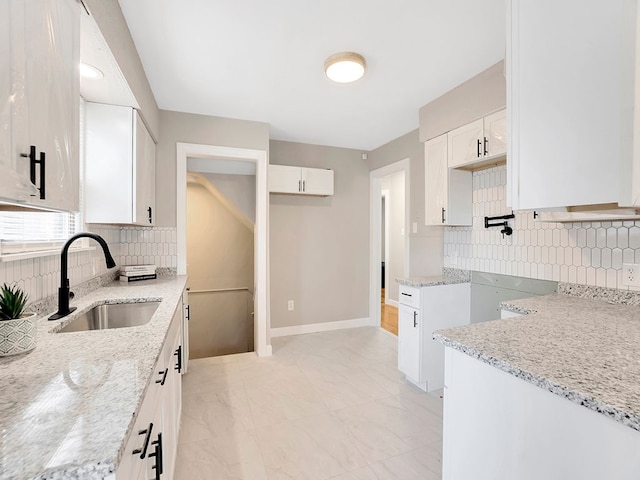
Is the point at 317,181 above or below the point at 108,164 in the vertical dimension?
above

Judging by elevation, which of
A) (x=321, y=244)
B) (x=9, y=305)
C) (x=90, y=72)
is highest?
(x=90, y=72)

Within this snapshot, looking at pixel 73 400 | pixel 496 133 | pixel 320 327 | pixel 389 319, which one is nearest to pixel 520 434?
pixel 73 400

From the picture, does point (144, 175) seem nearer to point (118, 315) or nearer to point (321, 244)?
point (118, 315)

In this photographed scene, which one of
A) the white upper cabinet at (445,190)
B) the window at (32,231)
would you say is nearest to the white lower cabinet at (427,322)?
the white upper cabinet at (445,190)

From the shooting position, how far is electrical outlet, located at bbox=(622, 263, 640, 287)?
1.65 metres

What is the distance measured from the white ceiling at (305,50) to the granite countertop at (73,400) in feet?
5.61

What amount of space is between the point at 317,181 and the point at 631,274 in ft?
9.47

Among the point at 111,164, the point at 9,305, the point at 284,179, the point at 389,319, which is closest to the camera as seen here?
the point at 9,305

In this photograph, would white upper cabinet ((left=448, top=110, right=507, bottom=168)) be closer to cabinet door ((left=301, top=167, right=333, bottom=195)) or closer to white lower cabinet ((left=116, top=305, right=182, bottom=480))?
cabinet door ((left=301, top=167, right=333, bottom=195))

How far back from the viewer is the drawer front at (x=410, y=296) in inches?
101

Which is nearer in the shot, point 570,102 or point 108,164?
point 570,102

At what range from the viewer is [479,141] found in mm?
2322

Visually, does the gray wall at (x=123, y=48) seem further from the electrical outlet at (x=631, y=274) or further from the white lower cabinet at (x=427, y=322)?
the electrical outlet at (x=631, y=274)

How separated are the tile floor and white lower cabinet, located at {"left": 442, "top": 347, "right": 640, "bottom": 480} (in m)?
0.81
